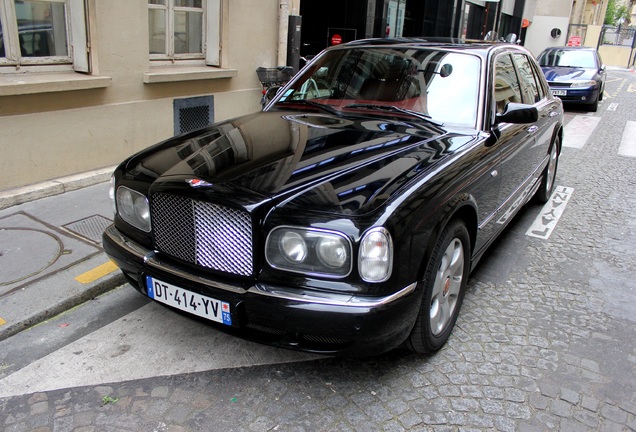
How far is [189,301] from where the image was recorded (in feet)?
9.05

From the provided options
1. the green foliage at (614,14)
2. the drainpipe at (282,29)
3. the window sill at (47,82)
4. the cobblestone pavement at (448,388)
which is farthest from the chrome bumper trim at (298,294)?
the green foliage at (614,14)

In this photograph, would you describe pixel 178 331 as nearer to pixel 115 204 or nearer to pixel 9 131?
pixel 115 204

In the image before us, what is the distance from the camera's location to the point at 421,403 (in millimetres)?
2738

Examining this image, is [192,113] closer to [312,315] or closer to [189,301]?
[189,301]

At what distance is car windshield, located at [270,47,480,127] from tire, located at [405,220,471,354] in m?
0.92

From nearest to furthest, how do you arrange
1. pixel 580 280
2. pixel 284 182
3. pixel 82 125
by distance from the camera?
1. pixel 284 182
2. pixel 580 280
3. pixel 82 125

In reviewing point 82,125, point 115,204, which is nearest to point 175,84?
point 82,125

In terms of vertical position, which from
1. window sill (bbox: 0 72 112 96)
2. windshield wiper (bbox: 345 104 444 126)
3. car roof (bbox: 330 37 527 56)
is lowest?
window sill (bbox: 0 72 112 96)

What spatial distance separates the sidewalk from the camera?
3.54 metres

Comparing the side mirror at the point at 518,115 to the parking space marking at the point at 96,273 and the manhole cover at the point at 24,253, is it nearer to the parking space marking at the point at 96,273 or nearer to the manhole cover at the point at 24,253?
the parking space marking at the point at 96,273

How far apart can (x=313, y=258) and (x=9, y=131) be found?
12.7 feet

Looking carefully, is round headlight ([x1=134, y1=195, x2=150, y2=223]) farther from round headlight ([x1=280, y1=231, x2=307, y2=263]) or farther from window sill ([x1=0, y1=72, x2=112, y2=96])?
window sill ([x1=0, y1=72, x2=112, y2=96])

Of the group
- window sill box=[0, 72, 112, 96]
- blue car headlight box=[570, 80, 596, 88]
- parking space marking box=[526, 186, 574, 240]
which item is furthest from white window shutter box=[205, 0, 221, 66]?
blue car headlight box=[570, 80, 596, 88]

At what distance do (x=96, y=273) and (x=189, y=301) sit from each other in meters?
1.51
